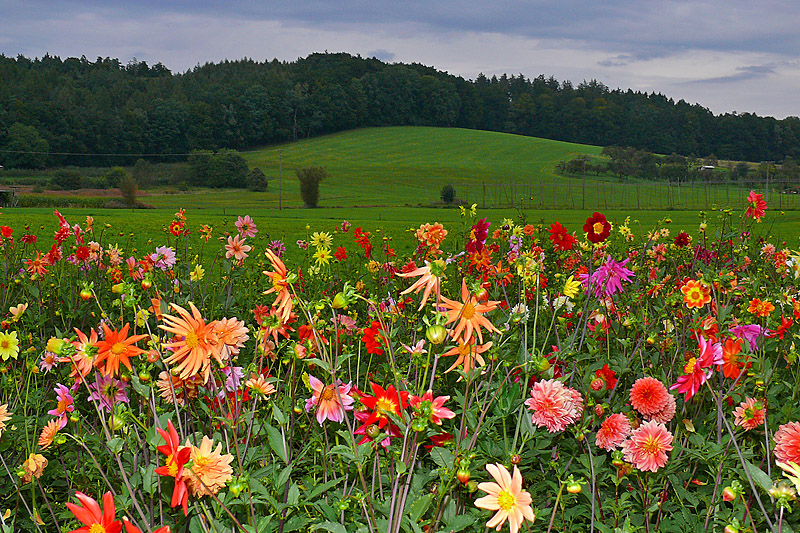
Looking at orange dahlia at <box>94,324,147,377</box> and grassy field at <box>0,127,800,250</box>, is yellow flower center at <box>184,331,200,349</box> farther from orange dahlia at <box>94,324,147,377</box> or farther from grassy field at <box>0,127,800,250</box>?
grassy field at <box>0,127,800,250</box>

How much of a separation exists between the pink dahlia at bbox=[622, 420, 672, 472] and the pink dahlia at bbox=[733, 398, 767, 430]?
31 cm

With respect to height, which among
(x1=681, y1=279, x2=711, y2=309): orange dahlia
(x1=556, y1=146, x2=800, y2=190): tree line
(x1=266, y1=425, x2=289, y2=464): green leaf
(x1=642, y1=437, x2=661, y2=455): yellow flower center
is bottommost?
(x1=642, y1=437, x2=661, y2=455): yellow flower center

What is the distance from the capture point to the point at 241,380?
1.90 meters

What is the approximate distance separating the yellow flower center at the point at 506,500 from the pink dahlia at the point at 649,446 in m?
0.65

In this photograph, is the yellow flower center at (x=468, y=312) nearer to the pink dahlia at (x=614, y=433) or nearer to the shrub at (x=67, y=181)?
the pink dahlia at (x=614, y=433)

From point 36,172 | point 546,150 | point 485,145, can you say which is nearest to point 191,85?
point 36,172

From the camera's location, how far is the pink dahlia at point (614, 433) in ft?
5.45

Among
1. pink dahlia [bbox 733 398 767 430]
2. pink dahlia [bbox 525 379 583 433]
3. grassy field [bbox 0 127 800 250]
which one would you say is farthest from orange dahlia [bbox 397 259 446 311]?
grassy field [bbox 0 127 800 250]

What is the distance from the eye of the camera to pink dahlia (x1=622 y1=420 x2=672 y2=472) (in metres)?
1.54

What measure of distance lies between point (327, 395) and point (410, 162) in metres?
57.8

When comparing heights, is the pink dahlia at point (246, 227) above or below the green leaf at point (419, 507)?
above

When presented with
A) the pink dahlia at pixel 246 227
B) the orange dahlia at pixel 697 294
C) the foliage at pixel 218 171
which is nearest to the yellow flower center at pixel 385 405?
the orange dahlia at pixel 697 294

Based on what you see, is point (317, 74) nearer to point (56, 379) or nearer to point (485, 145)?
point (485, 145)

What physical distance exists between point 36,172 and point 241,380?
179 ft
